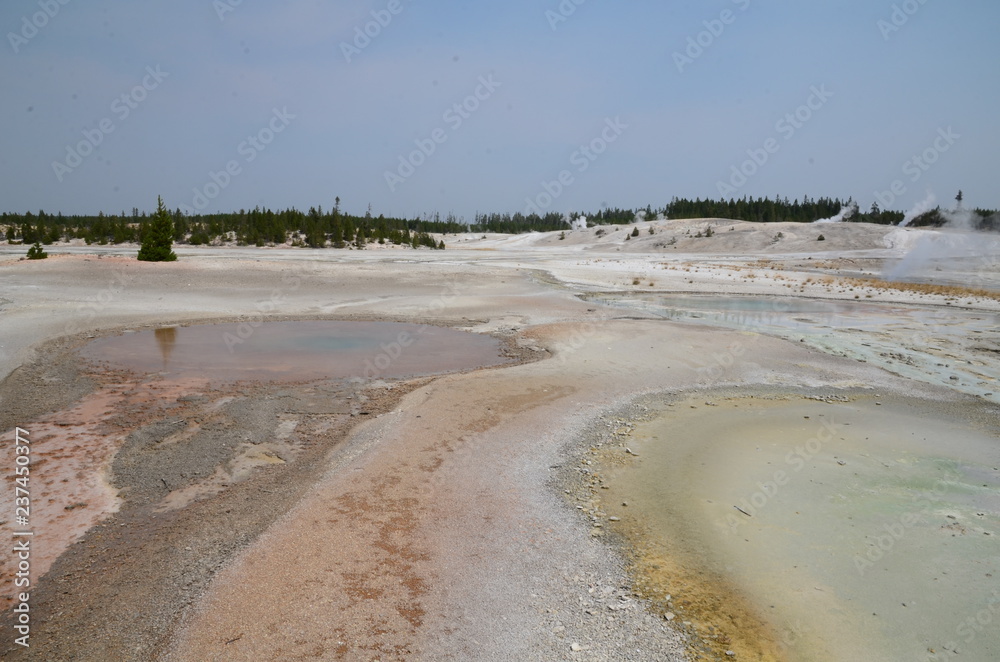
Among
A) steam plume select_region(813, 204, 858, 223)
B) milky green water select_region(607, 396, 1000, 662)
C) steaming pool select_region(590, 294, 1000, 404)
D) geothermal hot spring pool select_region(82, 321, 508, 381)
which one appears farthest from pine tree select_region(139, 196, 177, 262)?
steam plume select_region(813, 204, 858, 223)

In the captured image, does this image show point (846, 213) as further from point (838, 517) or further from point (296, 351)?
point (838, 517)

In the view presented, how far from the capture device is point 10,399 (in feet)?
28.6

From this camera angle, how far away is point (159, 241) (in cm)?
2830

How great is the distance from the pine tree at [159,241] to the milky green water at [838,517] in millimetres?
26828

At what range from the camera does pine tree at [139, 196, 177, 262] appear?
91.0ft

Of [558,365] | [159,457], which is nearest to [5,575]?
[159,457]

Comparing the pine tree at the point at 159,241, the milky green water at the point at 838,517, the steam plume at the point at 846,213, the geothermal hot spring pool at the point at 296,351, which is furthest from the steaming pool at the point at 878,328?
the steam plume at the point at 846,213

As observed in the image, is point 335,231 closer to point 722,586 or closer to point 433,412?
point 433,412

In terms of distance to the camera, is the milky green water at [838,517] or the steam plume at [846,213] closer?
the milky green water at [838,517]

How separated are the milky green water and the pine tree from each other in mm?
26828

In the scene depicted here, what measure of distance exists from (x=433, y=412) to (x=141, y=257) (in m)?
25.1

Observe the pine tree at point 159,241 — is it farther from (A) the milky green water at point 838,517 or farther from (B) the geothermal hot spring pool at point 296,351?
(A) the milky green water at point 838,517

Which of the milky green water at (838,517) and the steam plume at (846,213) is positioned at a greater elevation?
the steam plume at (846,213)

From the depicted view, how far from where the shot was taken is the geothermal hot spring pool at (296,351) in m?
11.1
